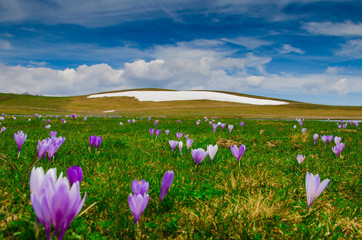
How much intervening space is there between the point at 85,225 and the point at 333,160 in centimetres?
523

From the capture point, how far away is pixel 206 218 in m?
2.21

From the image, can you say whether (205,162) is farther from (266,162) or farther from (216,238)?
(216,238)

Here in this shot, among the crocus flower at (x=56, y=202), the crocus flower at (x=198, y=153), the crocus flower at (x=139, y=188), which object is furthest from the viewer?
the crocus flower at (x=198, y=153)

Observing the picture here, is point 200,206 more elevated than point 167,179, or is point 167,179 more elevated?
point 167,179

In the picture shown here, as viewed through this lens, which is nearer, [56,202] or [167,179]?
[56,202]

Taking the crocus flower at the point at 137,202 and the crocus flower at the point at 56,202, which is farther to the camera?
the crocus flower at the point at 137,202

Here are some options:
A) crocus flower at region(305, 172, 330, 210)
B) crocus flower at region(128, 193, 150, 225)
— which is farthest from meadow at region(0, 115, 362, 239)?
crocus flower at region(305, 172, 330, 210)

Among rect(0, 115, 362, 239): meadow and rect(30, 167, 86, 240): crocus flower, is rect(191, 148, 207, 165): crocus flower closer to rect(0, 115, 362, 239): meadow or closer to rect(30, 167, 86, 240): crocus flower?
rect(0, 115, 362, 239): meadow

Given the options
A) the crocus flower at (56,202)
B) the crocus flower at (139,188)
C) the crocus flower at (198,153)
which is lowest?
the crocus flower at (198,153)

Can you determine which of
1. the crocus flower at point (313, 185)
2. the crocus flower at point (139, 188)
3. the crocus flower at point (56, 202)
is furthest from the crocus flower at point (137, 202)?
the crocus flower at point (313, 185)

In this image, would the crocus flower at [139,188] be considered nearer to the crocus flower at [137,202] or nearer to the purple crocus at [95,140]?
the crocus flower at [137,202]

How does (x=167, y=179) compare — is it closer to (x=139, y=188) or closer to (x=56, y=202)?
(x=139, y=188)

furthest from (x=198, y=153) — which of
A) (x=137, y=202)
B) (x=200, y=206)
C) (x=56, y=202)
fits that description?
(x=56, y=202)

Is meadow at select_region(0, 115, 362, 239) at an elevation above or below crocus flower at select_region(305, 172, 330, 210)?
below
